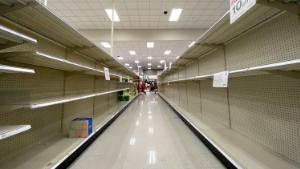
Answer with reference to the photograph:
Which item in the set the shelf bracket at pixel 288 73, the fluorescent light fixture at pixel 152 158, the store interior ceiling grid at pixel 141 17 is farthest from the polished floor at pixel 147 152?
the store interior ceiling grid at pixel 141 17

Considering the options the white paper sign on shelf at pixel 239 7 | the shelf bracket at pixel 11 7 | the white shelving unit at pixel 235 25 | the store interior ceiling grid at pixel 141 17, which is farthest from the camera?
the store interior ceiling grid at pixel 141 17

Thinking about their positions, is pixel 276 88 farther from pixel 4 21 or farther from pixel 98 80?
pixel 98 80

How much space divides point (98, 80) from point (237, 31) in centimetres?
343

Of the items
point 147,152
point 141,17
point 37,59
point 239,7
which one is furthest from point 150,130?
point 141,17

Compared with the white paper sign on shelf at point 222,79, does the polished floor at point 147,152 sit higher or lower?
lower

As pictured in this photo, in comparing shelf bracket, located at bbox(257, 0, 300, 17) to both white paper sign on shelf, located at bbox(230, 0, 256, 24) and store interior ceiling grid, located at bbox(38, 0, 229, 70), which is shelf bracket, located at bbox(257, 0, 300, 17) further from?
store interior ceiling grid, located at bbox(38, 0, 229, 70)

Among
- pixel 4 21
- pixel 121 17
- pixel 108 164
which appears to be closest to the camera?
pixel 4 21

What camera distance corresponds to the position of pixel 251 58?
1833 mm

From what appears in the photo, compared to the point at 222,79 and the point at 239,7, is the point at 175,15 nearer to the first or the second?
the point at 222,79

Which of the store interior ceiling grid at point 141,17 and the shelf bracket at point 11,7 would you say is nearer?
the shelf bracket at point 11,7

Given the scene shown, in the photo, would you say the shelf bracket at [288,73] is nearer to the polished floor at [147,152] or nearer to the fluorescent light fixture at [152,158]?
the polished floor at [147,152]

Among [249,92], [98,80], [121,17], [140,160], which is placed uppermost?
[121,17]

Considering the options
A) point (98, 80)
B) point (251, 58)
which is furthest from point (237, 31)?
point (98, 80)

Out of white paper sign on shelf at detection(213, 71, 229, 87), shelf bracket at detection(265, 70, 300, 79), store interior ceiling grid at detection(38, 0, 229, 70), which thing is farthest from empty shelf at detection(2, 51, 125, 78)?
store interior ceiling grid at detection(38, 0, 229, 70)
